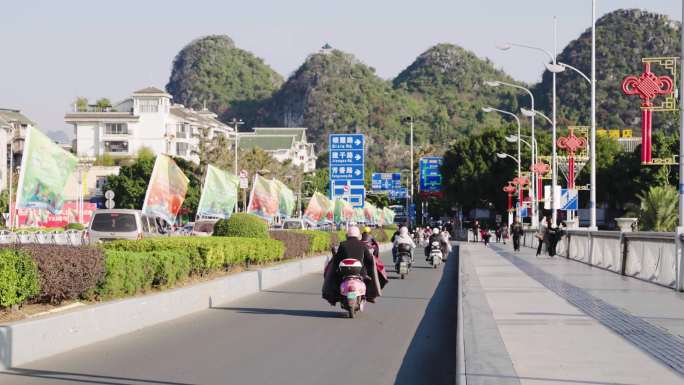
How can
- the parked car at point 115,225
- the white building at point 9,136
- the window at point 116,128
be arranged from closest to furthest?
the parked car at point 115,225, the white building at point 9,136, the window at point 116,128

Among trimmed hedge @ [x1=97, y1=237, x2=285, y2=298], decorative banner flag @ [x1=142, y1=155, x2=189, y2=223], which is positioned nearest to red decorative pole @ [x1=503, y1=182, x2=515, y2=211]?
decorative banner flag @ [x1=142, y1=155, x2=189, y2=223]

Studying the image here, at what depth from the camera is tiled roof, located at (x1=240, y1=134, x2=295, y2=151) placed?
171750mm

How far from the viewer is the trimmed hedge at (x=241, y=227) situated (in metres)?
29.9

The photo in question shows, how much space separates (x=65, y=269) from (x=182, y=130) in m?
116

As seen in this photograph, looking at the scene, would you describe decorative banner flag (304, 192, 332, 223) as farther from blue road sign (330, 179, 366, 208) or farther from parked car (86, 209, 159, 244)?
parked car (86, 209, 159, 244)

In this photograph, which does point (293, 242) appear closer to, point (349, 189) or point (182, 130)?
point (349, 189)

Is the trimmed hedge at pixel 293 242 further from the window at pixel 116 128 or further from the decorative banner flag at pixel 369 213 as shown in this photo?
the window at pixel 116 128

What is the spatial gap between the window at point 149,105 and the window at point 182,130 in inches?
191

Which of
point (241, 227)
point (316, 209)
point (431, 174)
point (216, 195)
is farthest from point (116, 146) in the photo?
point (241, 227)

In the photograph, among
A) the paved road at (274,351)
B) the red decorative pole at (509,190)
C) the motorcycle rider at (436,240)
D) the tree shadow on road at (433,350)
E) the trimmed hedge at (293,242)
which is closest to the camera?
the paved road at (274,351)

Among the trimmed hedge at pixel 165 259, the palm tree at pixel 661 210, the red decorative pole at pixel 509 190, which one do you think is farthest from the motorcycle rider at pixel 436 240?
the red decorative pole at pixel 509 190

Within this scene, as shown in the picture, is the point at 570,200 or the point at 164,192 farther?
the point at 570,200

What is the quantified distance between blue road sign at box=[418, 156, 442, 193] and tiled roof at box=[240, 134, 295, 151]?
2691 inches

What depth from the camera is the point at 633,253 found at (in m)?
26.6
